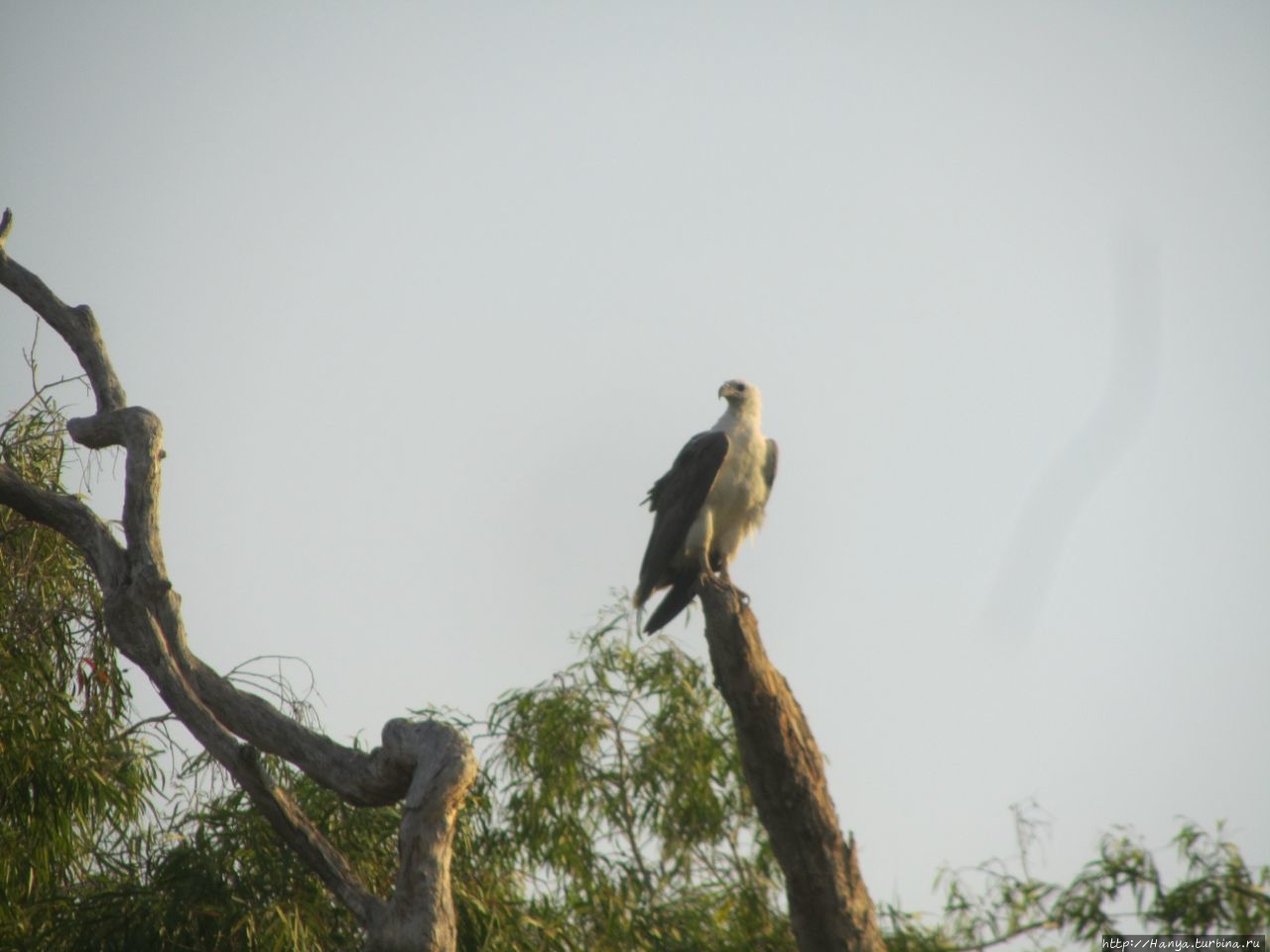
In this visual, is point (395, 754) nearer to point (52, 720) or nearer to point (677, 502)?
point (52, 720)

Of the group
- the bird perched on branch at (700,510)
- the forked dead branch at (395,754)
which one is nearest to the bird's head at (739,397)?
the bird perched on branch at (700,510)

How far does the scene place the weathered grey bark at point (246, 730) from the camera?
4.20m

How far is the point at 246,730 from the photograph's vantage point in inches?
185

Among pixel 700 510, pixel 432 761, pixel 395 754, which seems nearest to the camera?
pixel 432 761

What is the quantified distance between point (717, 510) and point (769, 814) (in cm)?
299

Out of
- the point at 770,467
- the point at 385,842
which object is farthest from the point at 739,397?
the point at 385,842

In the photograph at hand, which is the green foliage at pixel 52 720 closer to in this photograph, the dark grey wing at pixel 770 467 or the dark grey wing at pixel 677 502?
the dark grey wing at pixel 677 502

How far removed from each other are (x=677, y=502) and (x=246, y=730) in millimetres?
3091

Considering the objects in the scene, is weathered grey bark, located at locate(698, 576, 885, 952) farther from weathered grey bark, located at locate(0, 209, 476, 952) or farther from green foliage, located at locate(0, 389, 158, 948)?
green foliage, located at locate(0, 389, 158, 948)

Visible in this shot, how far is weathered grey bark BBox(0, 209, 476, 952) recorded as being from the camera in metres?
4.20

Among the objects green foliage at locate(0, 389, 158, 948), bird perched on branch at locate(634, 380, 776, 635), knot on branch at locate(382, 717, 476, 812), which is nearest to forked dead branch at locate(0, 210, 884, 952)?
knot on branch at locate(382, 717, 476, 812)

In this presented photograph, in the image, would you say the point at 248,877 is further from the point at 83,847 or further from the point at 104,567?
the point at 104,567

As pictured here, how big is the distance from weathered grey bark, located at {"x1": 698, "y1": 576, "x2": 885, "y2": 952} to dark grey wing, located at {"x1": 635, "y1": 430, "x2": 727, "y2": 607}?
2.62 meters

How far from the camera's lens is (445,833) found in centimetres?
426
